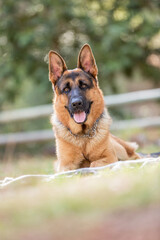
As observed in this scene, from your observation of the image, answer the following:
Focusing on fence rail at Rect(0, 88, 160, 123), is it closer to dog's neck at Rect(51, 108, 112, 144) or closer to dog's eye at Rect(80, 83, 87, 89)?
dog's neck at Rect(51, 108, 112, 144)

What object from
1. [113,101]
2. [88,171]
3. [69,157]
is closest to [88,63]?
[69,157]

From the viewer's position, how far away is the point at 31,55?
10969mm

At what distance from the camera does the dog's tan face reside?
4660 millimetres

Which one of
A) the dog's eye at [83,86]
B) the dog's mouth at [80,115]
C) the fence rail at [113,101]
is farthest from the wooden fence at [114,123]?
the dog's mouth at [80,115]

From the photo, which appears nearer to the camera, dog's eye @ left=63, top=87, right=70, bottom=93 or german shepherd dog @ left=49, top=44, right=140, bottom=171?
german shepherd dog @ left=49, top=44, right=140, bottom=171

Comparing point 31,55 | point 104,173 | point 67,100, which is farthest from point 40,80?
point 104,173

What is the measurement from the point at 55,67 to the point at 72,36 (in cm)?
690

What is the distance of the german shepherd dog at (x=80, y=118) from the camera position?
4.69 meters

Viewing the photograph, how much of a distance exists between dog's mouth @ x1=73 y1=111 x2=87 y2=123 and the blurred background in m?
5.34

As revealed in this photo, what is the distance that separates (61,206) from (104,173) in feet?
4.51

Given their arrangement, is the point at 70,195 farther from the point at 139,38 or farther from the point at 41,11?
the point at 41,11

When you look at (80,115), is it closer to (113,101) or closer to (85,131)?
(85,131)

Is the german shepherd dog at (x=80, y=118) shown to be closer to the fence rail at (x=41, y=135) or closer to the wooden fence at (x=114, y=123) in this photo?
the wooden fence at (x=114, y=123)

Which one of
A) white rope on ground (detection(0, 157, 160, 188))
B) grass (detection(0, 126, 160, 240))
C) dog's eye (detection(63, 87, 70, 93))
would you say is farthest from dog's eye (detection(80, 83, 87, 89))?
grass (detection(0, 126, 160, 240))
